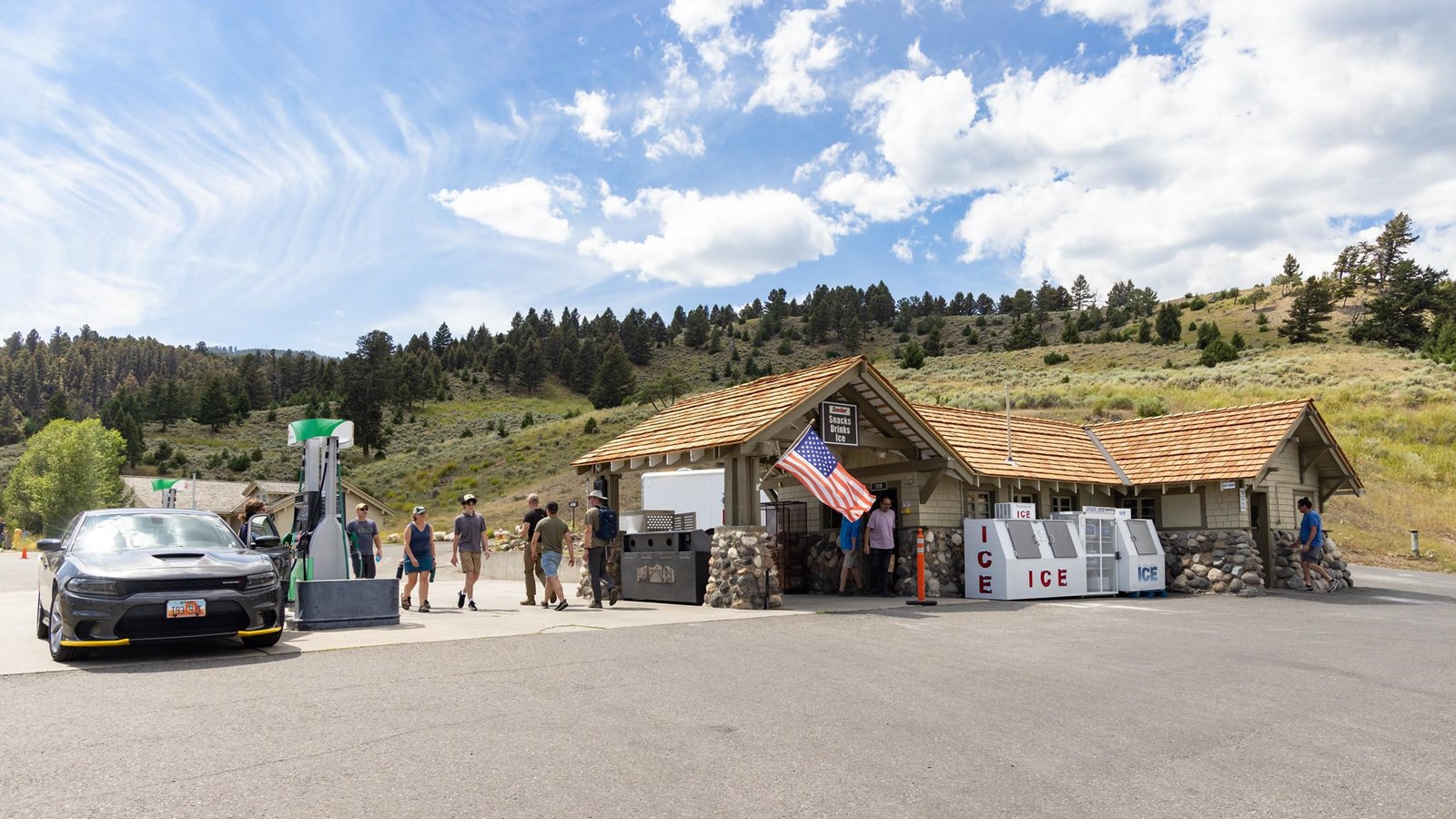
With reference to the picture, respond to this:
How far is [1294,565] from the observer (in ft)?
65.0

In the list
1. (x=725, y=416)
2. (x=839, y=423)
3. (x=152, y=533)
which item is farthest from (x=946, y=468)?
(x=152, y=533)

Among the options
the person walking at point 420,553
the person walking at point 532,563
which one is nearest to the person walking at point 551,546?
the person walking at point 532,563

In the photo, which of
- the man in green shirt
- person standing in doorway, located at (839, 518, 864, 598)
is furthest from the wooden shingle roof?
the man in green shirt

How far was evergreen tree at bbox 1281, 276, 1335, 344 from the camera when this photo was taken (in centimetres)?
7350

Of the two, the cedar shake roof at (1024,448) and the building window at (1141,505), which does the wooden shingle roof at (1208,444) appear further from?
the cedar shake roof at (1024,448)

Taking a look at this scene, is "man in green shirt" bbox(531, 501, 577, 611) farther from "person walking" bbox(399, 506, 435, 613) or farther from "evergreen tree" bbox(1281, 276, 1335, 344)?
"evergreen tree" bbox(1281, 276, 1335, 344)

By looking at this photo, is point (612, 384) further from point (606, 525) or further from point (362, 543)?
point (606, 525)

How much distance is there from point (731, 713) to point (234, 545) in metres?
6.50

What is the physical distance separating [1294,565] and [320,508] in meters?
18.4

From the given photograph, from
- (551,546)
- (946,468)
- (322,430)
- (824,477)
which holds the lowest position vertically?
(551,546)

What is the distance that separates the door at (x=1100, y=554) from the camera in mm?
18062

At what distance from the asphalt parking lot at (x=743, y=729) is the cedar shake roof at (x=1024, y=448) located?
885 centimetres

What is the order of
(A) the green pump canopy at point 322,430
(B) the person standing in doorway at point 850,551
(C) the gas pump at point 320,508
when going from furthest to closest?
(B) the person standing in doorway at point 850,551
(A) the green pump canopy at point 322,430
(C) the gas pump at point 320,508

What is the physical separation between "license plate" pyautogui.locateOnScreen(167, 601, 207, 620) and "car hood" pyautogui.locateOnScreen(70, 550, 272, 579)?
10.3 inches
